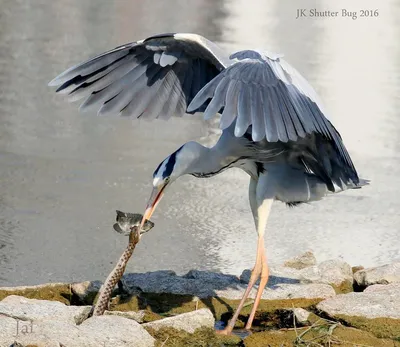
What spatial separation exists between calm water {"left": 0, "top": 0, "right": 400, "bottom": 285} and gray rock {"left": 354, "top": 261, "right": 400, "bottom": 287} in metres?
0.88

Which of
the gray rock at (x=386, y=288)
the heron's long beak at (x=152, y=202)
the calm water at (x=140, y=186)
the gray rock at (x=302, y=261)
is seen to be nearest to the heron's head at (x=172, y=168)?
the heron's long beak at (x=152, y=202)

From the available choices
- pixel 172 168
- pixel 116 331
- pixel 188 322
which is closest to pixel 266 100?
pixel 172 168

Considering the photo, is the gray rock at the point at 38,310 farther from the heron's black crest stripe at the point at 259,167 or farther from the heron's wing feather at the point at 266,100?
the heron's black crest stripe at the point at 259,167

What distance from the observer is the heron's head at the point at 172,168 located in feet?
18.2

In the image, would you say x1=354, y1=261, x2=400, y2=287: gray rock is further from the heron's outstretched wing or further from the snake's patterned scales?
the snake's patterned scales

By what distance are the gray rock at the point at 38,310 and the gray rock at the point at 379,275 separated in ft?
7.10

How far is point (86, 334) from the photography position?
16.2 ft

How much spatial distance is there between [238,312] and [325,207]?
11.3 ft

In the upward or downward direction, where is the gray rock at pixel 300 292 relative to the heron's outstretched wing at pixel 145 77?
downward

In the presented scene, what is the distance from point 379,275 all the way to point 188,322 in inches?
74.1

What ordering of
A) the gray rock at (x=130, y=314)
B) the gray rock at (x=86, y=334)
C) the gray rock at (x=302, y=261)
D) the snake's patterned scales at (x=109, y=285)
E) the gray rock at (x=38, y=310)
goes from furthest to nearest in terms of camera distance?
the gray rock at (x=302, y=261) → the gray rock at (x=130, y=314) → the snake's patterned scales at (x=109, y=285) → the gray rock at (x=38, y=310) → the gray rock at (x=86, y=334)

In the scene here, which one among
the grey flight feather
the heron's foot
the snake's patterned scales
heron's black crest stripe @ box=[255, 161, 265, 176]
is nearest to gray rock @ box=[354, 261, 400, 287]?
the grey flight feather

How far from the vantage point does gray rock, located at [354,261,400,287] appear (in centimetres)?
673

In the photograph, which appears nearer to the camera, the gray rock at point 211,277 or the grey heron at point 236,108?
the grey heron at point 236,108
